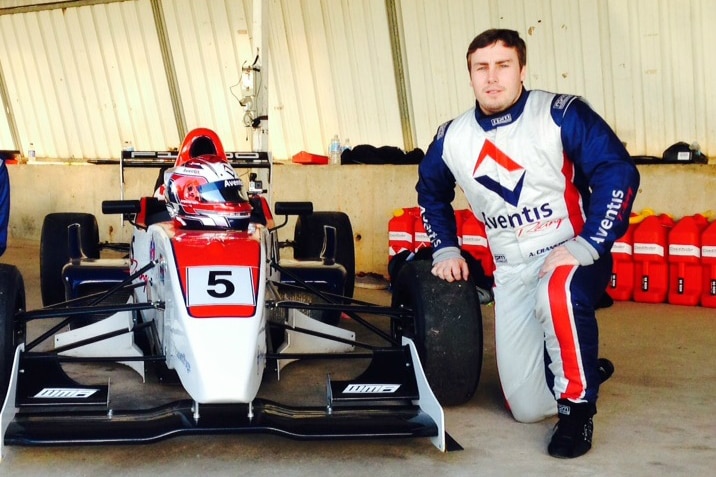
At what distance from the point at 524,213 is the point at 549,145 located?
332mm

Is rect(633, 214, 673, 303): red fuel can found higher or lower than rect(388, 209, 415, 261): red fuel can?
lower

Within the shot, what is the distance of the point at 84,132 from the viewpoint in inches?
571

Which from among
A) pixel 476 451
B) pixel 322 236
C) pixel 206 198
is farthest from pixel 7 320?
pixel 322 236

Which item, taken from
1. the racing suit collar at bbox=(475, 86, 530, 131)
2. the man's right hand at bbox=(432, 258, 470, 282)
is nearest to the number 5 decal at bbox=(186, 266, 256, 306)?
the man's right hand at bbox=(432, 258, 470, 282)

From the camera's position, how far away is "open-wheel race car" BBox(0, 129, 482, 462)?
3.98 metres

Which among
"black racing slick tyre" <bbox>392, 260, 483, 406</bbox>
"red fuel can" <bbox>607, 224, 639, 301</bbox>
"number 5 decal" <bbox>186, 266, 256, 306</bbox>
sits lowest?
"red fuel can" <bbox>607, 224, 639, 301</bbox>

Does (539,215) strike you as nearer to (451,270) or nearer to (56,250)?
(451,270)

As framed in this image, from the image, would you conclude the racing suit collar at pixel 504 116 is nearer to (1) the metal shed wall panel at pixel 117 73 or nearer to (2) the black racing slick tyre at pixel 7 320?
(2) the black racing slick tyre at pixel 7 320

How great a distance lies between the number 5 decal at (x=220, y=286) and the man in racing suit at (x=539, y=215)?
1.02 meters

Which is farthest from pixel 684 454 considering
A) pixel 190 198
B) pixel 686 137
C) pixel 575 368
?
pixel 686 137

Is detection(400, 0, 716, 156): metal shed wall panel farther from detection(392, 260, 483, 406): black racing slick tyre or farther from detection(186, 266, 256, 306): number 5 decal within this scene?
detection(186, 266, 256, 306): number 5 decal

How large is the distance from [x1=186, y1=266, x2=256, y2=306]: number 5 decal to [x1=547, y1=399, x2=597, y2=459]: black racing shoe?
1.40 m

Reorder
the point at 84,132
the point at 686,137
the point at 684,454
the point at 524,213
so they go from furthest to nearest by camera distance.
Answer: the point at 84,132 → the point at 686,137 → the point at 524,213 → the point at 684,454

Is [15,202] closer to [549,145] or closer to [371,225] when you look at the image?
[371,225]
